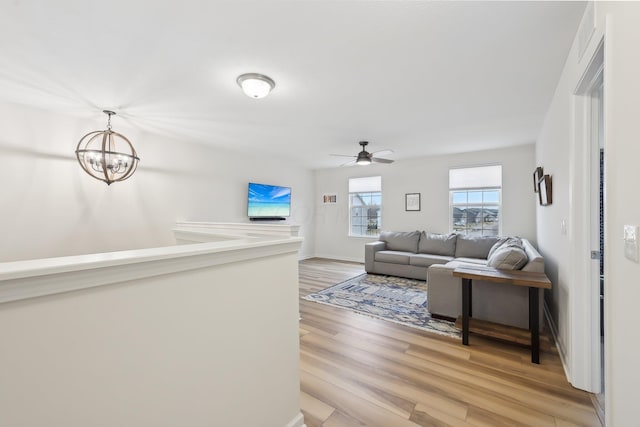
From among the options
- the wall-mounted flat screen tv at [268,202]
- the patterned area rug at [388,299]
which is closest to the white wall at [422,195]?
the wall-mounted flat screen tv at [268,202]

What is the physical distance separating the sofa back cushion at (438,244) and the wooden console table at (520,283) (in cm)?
246

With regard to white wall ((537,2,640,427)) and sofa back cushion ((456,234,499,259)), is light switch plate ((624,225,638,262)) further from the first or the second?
sofa back cushion ((456,234,499,259))

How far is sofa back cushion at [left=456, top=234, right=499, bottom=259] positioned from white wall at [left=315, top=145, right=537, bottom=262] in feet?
1.97

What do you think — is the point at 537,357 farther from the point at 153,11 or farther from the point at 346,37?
the point at 153,11

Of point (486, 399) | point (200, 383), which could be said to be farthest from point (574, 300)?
point (200, 383)

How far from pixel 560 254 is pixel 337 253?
5.02 m

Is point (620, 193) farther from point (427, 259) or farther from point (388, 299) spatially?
point (427, 259)

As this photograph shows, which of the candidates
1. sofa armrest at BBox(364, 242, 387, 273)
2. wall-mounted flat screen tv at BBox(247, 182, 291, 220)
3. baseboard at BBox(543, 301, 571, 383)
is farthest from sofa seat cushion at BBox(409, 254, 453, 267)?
wall-mounted flat screen tv at BBox(247, 182, 291, 220)

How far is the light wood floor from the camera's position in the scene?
1.67m

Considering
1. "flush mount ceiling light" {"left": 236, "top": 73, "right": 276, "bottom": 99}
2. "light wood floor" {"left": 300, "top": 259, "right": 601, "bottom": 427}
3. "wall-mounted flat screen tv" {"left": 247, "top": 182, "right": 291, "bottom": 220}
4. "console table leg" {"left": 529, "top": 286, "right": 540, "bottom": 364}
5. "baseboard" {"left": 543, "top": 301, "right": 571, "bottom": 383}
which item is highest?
"flush mount ceiling light" {"left": 236, "top": 73, "right": 276, "bottom": 99}

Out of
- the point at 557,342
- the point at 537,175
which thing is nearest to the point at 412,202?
the point at 537,175

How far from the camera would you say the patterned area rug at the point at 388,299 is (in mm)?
3035

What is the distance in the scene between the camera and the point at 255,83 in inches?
94.7

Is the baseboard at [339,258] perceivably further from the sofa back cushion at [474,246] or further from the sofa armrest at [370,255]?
the sofa back cushion at [474,246]
